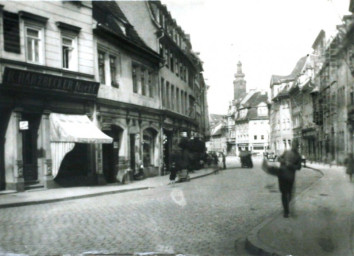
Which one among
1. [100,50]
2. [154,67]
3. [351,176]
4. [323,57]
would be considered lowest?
[351,176]

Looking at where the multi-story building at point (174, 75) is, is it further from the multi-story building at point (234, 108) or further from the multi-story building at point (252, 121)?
the multi-story building at point (252, 121)

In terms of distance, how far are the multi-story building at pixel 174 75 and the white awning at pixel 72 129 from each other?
Result: 6552 mm

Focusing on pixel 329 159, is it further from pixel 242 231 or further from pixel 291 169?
pixel 242 231

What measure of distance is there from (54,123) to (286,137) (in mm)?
9121

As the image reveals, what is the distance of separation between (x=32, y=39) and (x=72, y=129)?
7411 mm

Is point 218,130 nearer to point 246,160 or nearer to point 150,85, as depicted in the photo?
point 150,85

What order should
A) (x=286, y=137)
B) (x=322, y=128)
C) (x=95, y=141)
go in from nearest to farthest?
(x=322, y=128) < (x=286, y=137) < (x=95, y=141)

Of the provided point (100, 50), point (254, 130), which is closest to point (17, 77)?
point (100, 50)

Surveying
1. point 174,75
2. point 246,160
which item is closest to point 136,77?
point 174,75

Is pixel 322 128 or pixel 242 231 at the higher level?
pixel 322 128

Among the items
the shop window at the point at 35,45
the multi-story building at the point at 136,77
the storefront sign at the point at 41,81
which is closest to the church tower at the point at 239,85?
the multi-story building at the point at 136,77

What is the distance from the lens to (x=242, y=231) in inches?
191

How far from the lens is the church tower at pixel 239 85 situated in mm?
1944

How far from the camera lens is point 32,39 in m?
3.69
